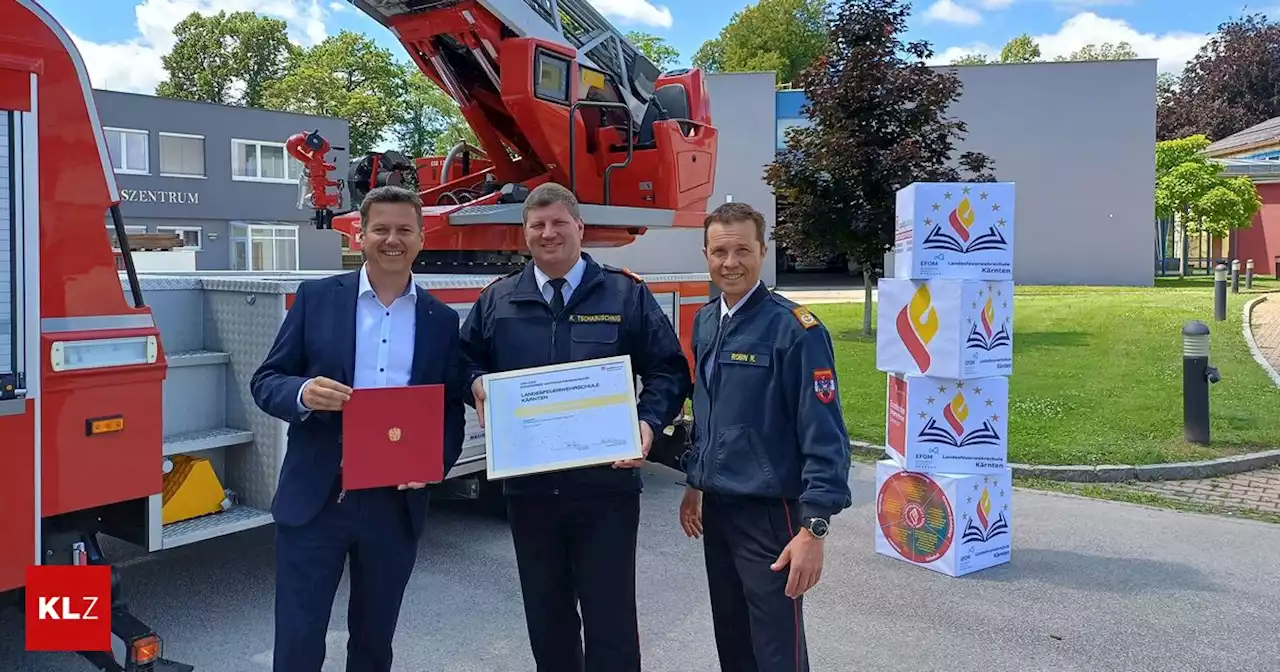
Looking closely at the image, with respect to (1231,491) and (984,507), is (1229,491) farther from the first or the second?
(984,507)

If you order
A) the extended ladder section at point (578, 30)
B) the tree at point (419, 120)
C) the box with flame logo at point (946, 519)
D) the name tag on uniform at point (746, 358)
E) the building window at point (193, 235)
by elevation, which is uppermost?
the tree at point (419, 120)

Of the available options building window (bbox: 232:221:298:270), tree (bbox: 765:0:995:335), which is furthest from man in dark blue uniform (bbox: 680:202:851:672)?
building window (bbox: 232:221:298:270)

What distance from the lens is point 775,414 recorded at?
307 cm

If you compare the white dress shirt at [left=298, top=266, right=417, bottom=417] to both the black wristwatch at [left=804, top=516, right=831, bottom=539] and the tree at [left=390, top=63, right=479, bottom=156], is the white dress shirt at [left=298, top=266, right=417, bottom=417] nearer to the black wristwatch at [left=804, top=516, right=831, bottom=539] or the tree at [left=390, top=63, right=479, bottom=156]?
the black wristwatch at [left=804, top=516, right=831, bottom=539]

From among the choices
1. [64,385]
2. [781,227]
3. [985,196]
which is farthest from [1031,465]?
[781,227]

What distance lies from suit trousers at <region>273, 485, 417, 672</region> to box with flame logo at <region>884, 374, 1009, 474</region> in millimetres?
3525

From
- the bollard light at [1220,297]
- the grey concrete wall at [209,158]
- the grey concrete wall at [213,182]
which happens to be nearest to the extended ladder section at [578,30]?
the bollard light at [1220,297]

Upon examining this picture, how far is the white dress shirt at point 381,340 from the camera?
319 cm

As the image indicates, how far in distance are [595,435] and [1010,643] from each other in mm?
2731

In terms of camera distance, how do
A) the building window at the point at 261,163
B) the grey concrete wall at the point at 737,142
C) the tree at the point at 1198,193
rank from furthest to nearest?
the building window at the point at 261,163 < the tree at the point at 1198,193 < the grey concrete wall at the point at 737,142

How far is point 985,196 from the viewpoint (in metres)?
5.61

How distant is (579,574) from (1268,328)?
17251 mm

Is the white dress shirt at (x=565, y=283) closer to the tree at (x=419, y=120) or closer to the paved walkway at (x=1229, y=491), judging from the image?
the paved walkway at (x=1229, y=491)

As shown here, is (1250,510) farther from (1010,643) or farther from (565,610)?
(565,610)
